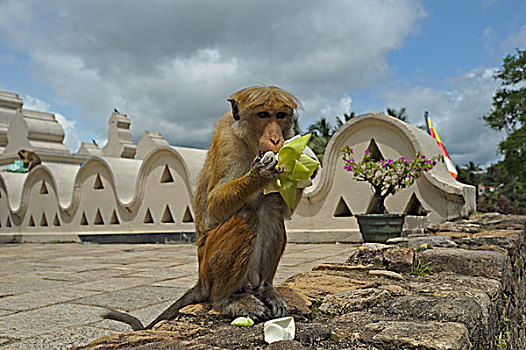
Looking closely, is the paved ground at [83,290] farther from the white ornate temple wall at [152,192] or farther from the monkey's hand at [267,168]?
the white ornate temple wall at [152,192]

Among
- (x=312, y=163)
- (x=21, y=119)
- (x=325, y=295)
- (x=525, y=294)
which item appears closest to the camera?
(x=312, y=163)

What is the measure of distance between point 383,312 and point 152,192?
28.9ft

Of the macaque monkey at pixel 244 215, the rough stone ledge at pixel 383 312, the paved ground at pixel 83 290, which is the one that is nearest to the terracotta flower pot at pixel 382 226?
the paved ground at pixel 83 290

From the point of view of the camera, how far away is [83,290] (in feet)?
14.0

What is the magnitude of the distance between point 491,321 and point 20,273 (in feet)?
17.6

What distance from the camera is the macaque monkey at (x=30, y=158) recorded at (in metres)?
13.8

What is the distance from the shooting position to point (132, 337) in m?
1.69

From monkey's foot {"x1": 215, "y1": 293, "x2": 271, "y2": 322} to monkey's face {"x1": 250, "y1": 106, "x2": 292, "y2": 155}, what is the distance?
67cm

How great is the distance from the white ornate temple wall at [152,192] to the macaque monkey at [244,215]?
6.13 metres

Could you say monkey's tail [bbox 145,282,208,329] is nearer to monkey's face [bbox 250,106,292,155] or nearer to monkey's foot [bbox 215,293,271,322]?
monkey's foot [bbox 215,293,271,322]

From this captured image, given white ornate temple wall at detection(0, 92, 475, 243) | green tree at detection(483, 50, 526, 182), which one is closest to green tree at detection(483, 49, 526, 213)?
green tree at detection(483, 50, 526, 182)

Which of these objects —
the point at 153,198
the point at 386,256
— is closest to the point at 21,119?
the point at 153,198

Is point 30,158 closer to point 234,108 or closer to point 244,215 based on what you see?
point 234,108

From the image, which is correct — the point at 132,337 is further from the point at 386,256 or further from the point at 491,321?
the point at 386,256
